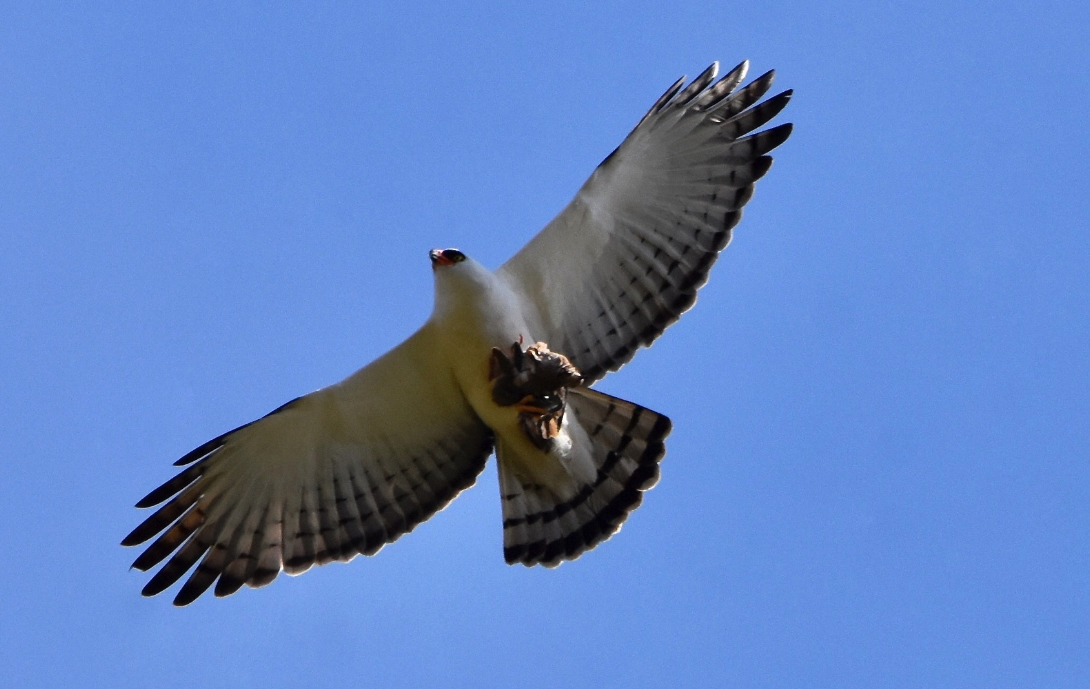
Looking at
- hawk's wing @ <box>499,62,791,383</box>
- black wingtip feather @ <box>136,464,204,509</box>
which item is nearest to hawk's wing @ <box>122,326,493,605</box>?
black wingtip feather @ <box>136,464,204,509</box>

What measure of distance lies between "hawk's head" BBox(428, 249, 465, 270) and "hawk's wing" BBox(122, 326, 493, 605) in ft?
1.77

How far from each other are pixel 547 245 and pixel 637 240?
65cm

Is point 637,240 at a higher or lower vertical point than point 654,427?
higher

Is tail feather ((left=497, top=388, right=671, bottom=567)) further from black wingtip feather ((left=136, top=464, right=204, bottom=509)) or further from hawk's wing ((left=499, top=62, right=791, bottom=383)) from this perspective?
black wingtip feather ((left=136, top=464, right=204, bottom=509))

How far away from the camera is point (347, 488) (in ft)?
35.7

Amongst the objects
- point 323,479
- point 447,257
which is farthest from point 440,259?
point 323,479

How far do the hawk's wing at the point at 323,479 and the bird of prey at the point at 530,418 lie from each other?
0.04ft

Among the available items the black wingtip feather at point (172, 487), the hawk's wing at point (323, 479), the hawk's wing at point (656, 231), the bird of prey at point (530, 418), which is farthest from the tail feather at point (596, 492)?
the black wingtip feather at point (172, 487)

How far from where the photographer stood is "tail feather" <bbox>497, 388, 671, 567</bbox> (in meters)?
10.5

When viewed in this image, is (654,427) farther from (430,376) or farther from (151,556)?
(151,556)

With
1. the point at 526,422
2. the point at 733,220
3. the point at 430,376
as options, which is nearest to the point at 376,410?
the point at 430,376

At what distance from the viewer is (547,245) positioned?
1047cm

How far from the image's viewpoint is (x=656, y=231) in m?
10.7

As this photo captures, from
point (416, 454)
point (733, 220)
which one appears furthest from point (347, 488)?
point (733, 220)
